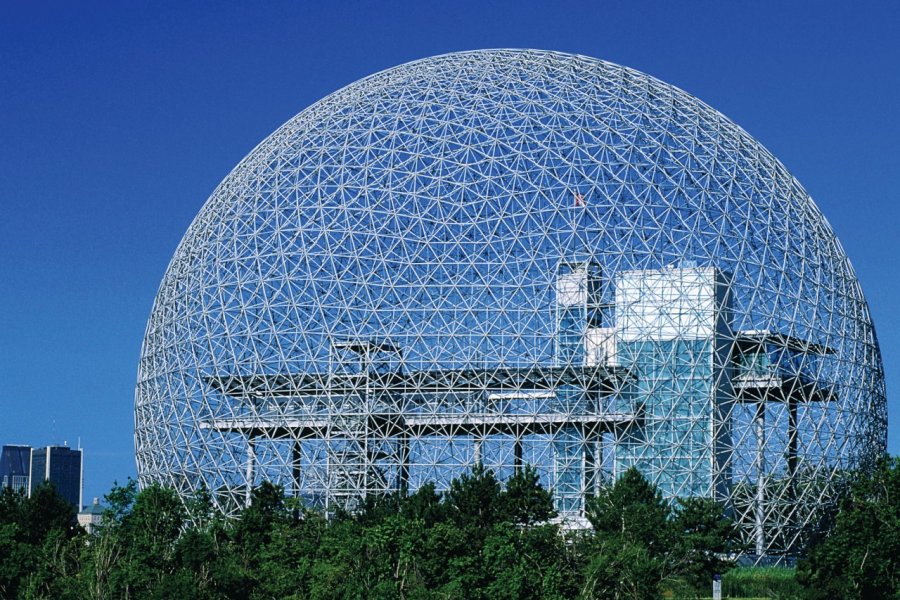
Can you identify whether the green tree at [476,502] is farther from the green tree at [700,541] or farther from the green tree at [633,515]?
the green tree at [700,541]

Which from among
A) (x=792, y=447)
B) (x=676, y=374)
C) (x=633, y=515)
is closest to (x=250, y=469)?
(x=676, y=374)

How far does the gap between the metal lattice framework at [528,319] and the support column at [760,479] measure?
4.1 inches

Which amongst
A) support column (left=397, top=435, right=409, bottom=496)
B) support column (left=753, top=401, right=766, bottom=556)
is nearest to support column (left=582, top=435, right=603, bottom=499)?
support column (left=753, top=401, right=766, bottom=556)

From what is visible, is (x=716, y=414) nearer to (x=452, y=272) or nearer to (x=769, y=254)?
(x=769, y=254)

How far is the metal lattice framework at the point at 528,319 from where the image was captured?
45.8 m

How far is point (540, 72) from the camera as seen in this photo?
171ft

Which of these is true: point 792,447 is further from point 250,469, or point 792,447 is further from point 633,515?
point 250,469

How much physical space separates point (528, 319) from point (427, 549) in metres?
15.4

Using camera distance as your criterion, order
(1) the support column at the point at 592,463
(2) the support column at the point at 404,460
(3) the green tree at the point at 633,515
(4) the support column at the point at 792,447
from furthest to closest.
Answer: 1. (4) the support column at the point at 792,447
2. (2) the support column at the point at 404,460
3. (1) the support column at the point at 592,463
4. (3) the green tree at the point at 633,515

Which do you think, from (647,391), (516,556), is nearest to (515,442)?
(647,391)

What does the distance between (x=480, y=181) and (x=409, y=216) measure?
2875 millimetres

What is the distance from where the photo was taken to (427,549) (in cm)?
3112

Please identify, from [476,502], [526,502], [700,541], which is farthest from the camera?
[700,541]

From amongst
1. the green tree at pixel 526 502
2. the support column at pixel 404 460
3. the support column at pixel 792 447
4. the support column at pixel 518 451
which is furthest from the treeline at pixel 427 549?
the support column at pixel 792 447
